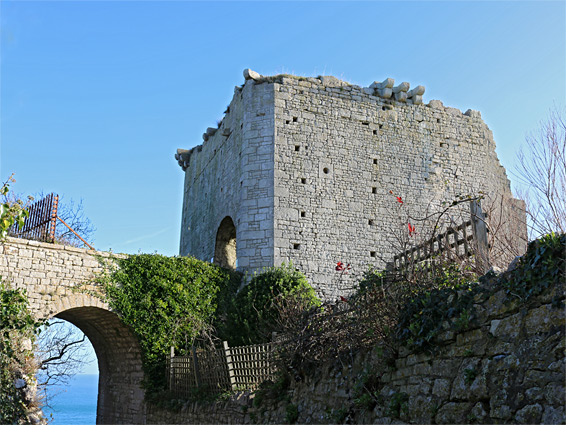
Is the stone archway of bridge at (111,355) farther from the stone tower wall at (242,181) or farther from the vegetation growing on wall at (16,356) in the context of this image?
the stone tower wall at (242,181)

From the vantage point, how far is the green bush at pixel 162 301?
35.1 ft

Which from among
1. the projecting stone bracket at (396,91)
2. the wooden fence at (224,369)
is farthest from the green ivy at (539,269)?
the projecting stone bracket at (396,91)

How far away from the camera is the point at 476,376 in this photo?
4.13m

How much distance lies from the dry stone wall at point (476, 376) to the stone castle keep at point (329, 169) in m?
6.19

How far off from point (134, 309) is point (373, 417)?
6823 mm

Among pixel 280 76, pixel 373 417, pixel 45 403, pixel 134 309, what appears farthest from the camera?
pixel 280 76

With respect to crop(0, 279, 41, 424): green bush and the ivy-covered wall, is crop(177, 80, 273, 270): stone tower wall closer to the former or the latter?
crop(0, 279, 41, 424): green bush

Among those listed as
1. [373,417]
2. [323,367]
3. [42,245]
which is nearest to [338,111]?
[42,245]

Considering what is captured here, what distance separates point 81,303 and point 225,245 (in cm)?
494

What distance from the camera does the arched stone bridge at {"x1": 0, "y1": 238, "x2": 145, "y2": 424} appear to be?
9727 millimetres

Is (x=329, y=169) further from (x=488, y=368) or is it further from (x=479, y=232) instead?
(x=488, y=368)

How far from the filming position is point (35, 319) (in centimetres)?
963

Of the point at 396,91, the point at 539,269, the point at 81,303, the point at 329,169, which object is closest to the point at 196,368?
the point at 81,303

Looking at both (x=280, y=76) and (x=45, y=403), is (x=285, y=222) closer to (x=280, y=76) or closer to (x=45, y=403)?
(x=280, y=76)
